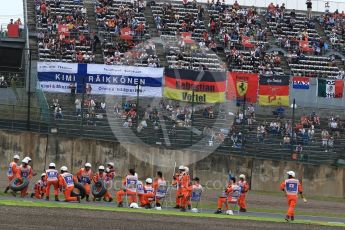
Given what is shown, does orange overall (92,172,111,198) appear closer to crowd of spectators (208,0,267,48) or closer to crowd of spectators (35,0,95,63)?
crowd of spectators (35,0,95,63)

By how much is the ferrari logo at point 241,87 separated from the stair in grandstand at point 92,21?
9.54m

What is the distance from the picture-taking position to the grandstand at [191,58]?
1817 inches

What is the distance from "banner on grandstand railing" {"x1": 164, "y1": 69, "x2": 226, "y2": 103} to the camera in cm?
4862

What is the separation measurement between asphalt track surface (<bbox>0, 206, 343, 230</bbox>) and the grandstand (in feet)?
51.0

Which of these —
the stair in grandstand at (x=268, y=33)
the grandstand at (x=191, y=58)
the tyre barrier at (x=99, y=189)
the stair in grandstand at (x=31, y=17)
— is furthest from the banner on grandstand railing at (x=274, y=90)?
the tyre barrier at (x=99, y=189)

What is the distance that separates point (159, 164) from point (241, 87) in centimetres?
728

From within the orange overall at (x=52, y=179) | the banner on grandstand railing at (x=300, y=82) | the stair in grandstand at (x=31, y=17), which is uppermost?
the stair in grandstand at (x=31, y=17)

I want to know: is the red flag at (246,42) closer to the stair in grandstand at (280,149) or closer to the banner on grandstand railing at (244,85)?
the banner on grandstand railing at (244,85)

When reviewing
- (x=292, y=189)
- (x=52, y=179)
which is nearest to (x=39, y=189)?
(x=52, y=179)

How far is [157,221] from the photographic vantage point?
2853 cm

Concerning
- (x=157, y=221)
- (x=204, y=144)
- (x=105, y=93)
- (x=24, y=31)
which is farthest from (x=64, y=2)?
(x=157, y=221)

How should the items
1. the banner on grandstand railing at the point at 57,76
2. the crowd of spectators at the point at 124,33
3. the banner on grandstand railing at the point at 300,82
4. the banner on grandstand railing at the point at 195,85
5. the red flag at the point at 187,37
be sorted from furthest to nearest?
the red flag at the point at 187,37 → the crowd of spectators at the point at 124,33 → the banner on grandstand railing at the point at 300,82 → the banner on grandstand railing at the point at 57,76 → the banner on grandstand railing at the point at 195,85

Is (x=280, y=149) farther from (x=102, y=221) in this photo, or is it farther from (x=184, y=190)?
(x=102, y=221)

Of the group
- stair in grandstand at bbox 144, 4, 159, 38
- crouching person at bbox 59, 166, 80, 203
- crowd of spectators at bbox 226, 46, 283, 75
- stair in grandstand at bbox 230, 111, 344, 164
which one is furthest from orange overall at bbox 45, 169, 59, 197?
stair in grandstand at bbox 144, 4, 159, 38
